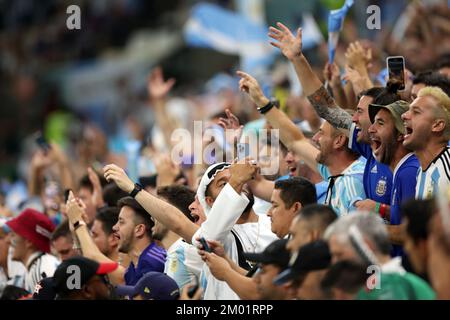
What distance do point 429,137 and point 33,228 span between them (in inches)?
171

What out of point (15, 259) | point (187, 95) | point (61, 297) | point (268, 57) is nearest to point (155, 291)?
point (61, 297)

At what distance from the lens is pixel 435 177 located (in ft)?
26.1

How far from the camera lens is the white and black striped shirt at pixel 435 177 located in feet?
26.0

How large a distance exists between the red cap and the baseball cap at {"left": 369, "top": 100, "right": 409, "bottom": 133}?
378 centimetres

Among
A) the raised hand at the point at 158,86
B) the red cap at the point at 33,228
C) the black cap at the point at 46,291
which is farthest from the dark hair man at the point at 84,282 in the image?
the raised hand at the point at 158,86

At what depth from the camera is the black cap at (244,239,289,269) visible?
7.13 meters

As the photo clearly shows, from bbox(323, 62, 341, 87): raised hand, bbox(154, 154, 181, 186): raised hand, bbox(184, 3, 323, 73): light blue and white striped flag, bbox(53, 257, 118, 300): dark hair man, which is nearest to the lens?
bbox(53, 257, 118, 300): dark hair man

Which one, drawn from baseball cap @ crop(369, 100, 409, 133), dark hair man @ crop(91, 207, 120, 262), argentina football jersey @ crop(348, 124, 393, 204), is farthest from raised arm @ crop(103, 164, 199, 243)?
dark hair man @ crop(91, 207, 120, 262)

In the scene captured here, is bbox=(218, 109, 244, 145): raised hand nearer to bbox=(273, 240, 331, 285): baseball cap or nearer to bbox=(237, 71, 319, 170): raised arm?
bbox=(237, 71, 319, 170): raised arm

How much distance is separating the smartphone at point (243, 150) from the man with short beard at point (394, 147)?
163 cm

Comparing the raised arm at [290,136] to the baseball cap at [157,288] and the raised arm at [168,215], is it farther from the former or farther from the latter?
the baseball cap at [157,288]

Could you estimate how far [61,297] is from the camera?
757 cm
